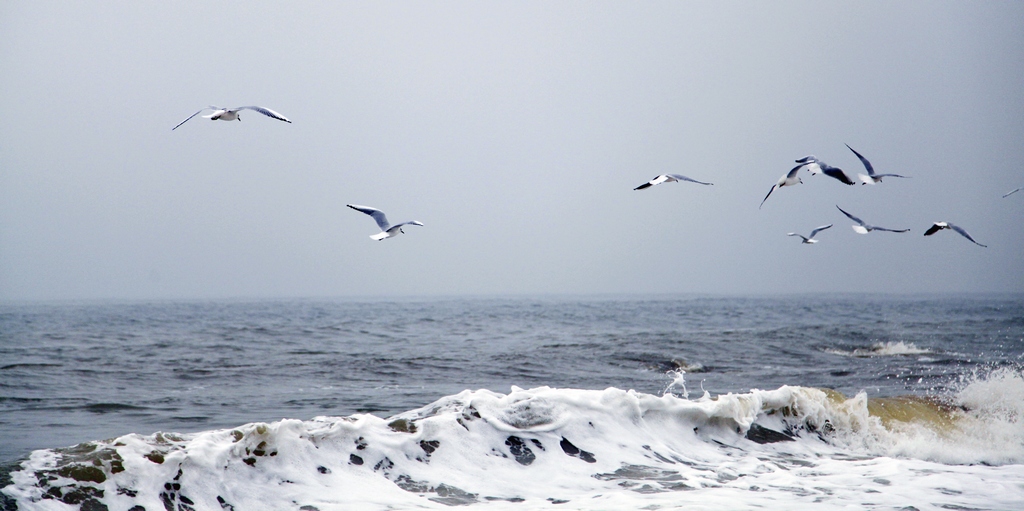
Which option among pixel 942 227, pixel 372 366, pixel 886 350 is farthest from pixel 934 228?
pixel 886 350

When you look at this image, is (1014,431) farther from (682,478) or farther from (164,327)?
(164,327)

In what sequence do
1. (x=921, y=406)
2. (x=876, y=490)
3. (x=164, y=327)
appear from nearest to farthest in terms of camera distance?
(x=876, y=490), (x=921, y=406), (x=164, y=327)

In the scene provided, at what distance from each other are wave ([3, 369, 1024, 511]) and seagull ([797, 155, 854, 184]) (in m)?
2.58

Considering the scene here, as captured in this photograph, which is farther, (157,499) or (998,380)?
(998,380)

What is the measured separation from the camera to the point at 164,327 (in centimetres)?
2622

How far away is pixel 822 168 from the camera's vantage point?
30.1 ft

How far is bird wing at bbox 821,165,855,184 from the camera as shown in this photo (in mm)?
8930

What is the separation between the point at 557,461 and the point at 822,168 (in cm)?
525

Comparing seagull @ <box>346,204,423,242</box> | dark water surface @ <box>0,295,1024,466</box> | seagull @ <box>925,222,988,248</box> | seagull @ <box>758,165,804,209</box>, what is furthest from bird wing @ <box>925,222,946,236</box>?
seagull @ <box>346,204,423,242</box>

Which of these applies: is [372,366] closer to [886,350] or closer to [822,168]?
[822,168]

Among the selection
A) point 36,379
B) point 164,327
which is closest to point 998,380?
point 36,379

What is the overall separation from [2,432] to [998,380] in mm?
12256

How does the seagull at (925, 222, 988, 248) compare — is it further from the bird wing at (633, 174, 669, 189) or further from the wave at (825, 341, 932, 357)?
the wave at (825, 341, 932, 357)

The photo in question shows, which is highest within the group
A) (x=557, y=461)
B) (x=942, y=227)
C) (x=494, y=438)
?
(x=942, y=227)
